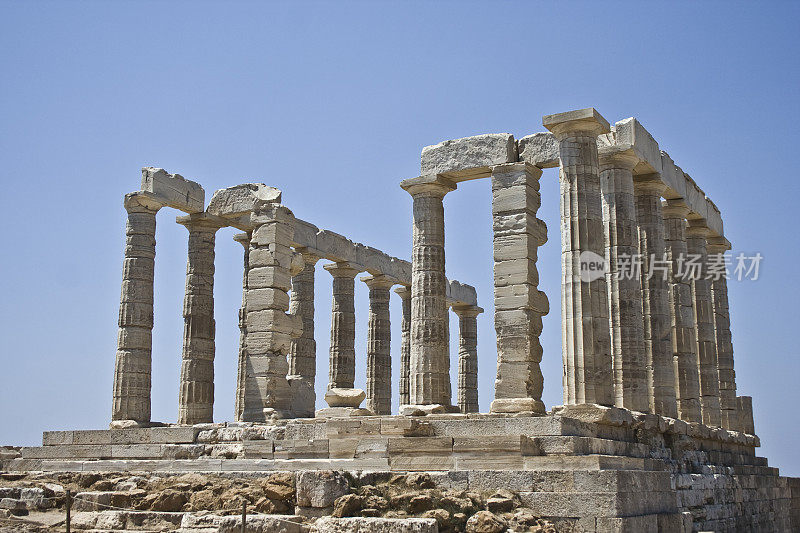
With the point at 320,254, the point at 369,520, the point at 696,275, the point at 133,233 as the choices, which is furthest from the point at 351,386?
the point at 369,520

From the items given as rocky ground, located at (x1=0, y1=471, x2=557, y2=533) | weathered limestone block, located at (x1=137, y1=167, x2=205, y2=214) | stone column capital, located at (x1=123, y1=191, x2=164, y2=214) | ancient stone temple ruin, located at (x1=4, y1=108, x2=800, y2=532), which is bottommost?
rocky ground, located at (x1=0, y1=471, x2=557, y2=533)

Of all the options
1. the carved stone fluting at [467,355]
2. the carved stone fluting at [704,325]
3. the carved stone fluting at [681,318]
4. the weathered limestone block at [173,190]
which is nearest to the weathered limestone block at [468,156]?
the carved stone fluting at [681,318]

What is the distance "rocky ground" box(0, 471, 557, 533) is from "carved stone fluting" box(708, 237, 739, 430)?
19712mm

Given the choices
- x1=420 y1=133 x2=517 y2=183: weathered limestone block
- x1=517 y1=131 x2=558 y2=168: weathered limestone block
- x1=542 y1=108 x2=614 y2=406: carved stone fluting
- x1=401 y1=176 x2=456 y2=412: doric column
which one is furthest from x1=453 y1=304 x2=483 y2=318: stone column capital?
x1=542 y1=108 x2=614 y2=406: carved stone fluting

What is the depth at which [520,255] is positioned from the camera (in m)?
24.3

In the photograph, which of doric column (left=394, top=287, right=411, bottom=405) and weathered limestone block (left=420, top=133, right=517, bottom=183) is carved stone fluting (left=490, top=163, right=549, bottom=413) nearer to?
weathered limestone block (left=420, top=133, right=517, bottom=183)

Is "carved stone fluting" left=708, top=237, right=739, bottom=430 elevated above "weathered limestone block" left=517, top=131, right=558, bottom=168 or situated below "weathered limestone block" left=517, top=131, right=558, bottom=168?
below

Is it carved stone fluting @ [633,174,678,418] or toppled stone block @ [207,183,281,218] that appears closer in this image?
carved stone fluting @ [633,174,678,418]

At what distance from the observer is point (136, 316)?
28.1m

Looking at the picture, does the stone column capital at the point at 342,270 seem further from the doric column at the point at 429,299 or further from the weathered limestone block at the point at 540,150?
the weathered limestone block at the point at 540,150

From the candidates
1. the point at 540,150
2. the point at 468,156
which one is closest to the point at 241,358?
the point at 468,156

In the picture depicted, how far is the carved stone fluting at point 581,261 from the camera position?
2219 centimetres

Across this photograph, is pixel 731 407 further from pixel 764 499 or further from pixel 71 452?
pixel 71 452

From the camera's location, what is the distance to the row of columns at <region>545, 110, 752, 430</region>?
22.5 meters
